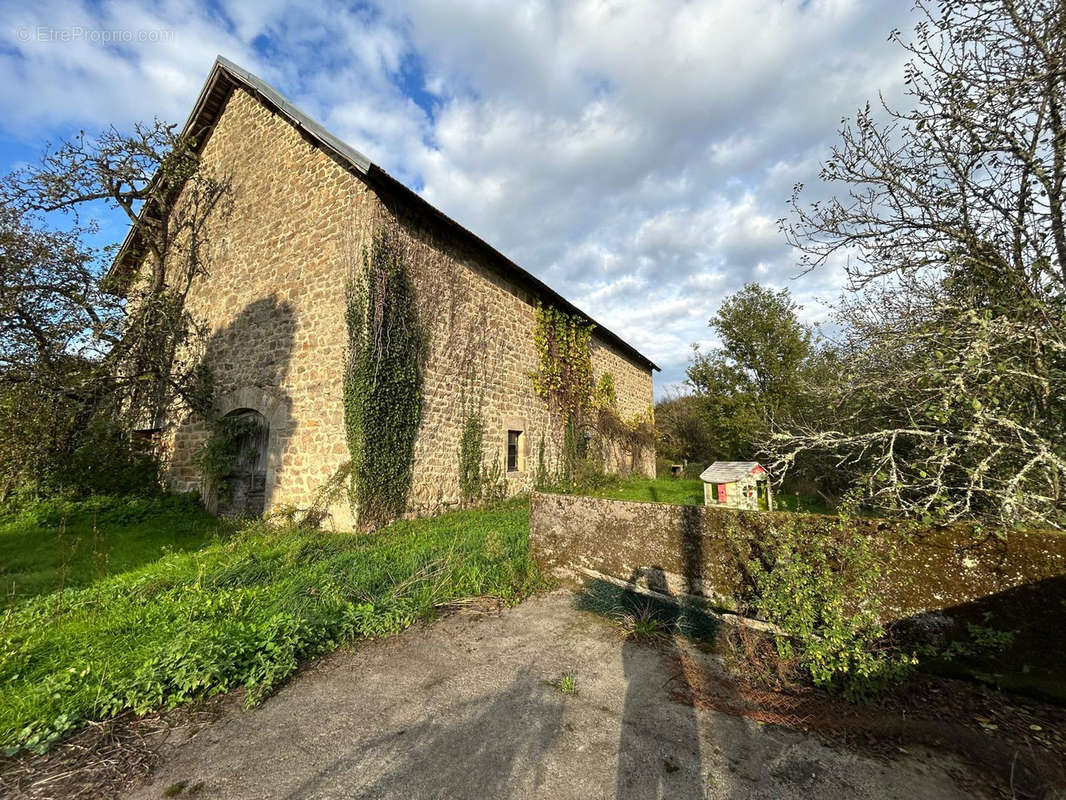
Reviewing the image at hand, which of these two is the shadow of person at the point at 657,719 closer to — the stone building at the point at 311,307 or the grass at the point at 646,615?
the grass at the point at 646,615

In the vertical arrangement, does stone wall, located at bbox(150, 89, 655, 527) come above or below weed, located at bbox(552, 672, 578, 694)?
above

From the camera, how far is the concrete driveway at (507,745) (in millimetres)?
2004

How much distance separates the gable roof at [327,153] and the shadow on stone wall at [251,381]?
300cm

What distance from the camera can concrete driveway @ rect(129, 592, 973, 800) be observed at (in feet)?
6.57

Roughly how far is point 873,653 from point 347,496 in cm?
677

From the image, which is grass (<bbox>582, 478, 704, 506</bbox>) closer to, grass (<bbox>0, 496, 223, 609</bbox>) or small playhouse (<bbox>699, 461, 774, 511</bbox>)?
small playhouse (<bbox>699, 461, 774, 511</bbox>)

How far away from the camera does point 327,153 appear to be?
8.13m

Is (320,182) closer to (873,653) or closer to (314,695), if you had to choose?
(314,695)

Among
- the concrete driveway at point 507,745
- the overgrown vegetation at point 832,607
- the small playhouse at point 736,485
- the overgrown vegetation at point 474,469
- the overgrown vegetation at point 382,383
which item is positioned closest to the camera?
the concrete driveway at point 507,745

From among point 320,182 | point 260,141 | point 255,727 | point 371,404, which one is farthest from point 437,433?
point 260,141

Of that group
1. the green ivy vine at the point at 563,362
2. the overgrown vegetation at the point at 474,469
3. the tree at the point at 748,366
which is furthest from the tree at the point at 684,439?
the overgrown vegetation at the point at 474,469

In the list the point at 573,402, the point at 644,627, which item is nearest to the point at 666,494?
the point at 573,402

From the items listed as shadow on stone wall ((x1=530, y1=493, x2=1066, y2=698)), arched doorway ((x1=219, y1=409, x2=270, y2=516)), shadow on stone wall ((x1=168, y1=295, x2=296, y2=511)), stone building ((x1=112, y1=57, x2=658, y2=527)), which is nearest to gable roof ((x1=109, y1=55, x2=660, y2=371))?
stone building ((x1=112, y1=57, x2=658, y2=527))

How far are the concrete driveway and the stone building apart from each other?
4.57 metres
